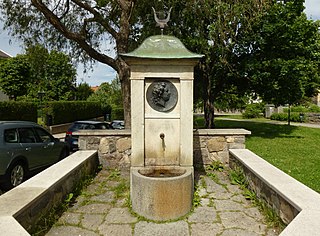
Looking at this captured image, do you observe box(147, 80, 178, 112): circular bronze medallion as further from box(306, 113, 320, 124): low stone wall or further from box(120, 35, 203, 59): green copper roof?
box(306, 113, 320, 124): low stone wall

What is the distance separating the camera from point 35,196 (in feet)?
10.6

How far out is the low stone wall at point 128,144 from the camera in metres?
6.48

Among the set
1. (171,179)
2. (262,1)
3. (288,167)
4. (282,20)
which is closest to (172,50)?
(171,179)

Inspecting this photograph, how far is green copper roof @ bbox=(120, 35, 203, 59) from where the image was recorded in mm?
4547

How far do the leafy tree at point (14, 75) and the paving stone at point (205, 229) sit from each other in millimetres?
31728

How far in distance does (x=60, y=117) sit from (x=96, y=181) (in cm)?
1732

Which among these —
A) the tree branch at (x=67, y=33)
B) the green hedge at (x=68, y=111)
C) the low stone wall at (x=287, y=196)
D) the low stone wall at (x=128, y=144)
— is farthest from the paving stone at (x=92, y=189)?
the green hedge at (x=68, y=111)

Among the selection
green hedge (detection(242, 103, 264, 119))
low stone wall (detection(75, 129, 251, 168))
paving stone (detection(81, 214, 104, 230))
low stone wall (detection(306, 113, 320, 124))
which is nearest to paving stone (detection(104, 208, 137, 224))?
paving stone (detection(81, 214, 104, 230))

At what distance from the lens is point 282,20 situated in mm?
12469

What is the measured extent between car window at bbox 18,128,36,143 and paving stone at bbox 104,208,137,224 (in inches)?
149

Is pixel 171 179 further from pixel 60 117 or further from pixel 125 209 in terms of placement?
pixel 60 117

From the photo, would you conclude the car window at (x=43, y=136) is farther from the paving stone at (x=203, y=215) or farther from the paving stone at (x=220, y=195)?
the paving stone at (x=203, y=215)

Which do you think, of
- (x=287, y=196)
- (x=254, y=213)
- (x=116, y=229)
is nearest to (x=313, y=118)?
(x=254, y=213)

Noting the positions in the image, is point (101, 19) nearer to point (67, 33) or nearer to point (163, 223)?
point (67, 33)
